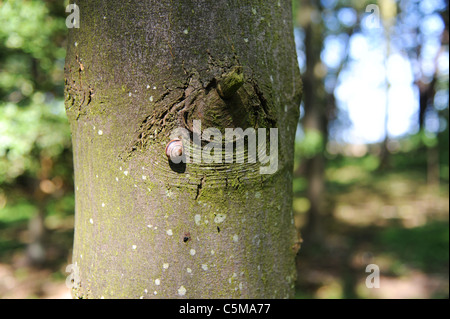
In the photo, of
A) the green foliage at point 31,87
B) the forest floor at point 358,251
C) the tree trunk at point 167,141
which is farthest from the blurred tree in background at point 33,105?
the tree trunk at point 167,141

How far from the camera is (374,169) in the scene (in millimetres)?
13125

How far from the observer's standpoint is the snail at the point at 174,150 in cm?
77

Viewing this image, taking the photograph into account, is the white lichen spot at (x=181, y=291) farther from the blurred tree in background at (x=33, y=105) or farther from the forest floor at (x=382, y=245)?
the forest floor at (x=382, y=245)

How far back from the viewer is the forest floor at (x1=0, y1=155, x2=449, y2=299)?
15.2 feet

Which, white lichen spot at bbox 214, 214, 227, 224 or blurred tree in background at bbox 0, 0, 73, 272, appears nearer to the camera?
white lichen spot at bbox 214, 214, 227, 224

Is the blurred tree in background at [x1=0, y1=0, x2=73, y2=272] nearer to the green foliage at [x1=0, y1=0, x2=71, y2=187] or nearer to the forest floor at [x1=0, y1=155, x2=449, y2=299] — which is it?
the green foliage at [x1=0, y1=0, x2=71, y2=187]

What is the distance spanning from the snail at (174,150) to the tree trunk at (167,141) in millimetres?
22

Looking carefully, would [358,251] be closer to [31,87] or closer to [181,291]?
[31,87]

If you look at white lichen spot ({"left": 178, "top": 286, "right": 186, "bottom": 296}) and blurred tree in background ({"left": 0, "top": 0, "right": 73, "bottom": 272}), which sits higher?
blurred tree in background ({"left": 0, "top": 0, "right": 73, "bottom": 272})

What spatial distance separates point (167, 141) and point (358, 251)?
20.4 ft

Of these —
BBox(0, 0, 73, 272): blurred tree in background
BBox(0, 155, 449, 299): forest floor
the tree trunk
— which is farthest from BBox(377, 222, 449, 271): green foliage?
BBox(0, 0, 73, 272): blurred tree in background

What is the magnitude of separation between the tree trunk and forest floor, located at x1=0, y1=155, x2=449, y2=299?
420cm

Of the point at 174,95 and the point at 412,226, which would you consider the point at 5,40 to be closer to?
the point at 174,95

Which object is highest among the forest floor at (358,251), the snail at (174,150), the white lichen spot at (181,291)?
the snail at (174,150)
